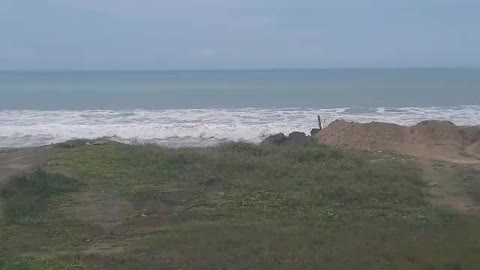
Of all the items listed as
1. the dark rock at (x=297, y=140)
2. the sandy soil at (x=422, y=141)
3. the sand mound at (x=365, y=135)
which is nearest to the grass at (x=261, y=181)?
the sandy soil at (x=422, y=141)

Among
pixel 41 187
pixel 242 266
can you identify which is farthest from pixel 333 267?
pixel 41 187

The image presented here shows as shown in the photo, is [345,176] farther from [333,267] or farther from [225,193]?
[333,267]

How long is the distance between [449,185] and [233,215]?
6.25 m

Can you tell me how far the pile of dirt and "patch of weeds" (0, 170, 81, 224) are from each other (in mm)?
Answer: 11876

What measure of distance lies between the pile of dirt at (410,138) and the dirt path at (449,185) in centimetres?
213

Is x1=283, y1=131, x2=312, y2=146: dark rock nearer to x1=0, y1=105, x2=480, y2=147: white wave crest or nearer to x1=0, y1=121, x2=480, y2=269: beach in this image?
x1=0, y1=121, x2=480, y2=269: beach

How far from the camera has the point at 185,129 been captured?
32.9 metres

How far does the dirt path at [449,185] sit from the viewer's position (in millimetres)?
12917

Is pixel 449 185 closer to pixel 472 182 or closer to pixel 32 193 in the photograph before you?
pixel 472 182

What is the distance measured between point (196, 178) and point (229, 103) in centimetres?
4458

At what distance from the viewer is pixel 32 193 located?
13.0m

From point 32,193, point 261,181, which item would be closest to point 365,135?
point 261,181

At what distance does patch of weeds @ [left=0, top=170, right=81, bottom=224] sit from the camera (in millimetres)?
11551

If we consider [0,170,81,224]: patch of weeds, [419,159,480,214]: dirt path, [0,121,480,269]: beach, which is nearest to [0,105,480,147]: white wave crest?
[0,121,480,269]: beach
